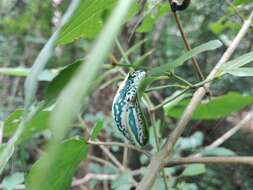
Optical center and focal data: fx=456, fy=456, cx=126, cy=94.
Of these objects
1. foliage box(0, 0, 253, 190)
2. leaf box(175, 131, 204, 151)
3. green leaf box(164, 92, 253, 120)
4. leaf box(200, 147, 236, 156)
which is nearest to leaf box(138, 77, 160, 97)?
foliage box(0, 0, 253, 190)

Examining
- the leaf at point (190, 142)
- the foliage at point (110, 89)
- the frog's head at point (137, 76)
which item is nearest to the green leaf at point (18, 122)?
the foliage at point (110, 89)

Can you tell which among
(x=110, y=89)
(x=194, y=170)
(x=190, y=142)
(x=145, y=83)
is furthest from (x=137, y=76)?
(x=110, y=89)

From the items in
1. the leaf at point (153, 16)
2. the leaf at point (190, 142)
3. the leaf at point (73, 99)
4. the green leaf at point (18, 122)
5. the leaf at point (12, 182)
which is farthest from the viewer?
the leaf at point (190, 142)

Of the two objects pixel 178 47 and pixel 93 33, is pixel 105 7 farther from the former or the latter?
pixel 178 47

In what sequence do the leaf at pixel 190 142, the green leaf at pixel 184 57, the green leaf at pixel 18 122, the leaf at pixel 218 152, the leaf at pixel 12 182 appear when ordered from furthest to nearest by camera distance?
the leaf at pixel 190 142
the leaf at pixel 218 152
the leaf at pixel 12 182
the green leaf at pixel 18 122
the green leaf at pixel 184 57

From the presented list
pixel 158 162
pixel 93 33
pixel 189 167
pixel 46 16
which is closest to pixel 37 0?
pixel 46 16

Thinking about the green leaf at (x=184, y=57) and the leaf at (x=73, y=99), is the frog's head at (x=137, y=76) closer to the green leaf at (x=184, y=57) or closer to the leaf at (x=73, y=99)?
the green leaf at (x=184, y=57)

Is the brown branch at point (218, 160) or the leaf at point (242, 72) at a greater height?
the leaf at point (242, 72)

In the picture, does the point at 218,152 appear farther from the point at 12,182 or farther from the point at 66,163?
the point at 66,163

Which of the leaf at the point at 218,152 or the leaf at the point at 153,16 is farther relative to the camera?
the leaf at the point at 218,152
